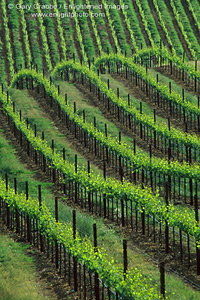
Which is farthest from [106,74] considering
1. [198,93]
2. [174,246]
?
[174,246]

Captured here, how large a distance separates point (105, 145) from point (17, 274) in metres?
11.7

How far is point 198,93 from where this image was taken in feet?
121

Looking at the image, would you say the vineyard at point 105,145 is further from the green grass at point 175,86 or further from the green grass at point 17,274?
the green grass at point 17,274

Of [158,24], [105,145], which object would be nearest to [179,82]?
[105,145]

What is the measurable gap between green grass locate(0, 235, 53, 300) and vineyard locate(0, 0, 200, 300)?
2.47 ft

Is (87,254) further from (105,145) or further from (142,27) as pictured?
(142,27)

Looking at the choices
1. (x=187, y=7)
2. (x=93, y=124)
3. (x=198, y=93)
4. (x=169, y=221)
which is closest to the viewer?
(x=169, y=221)

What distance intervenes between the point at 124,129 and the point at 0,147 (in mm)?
7455

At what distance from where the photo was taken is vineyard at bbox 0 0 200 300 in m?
16.9

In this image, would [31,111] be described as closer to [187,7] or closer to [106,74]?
[106,74]

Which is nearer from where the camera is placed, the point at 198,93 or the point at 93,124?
the point at 93,124

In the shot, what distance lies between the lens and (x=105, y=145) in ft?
89.1

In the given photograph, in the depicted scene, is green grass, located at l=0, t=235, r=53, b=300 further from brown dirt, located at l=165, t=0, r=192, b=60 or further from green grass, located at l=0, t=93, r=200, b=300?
brown dirt, located at l=165, t=0, r=192, b=60

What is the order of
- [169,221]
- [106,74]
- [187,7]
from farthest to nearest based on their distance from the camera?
1. [187,7]
2. [106,74]
3. [169,221]
